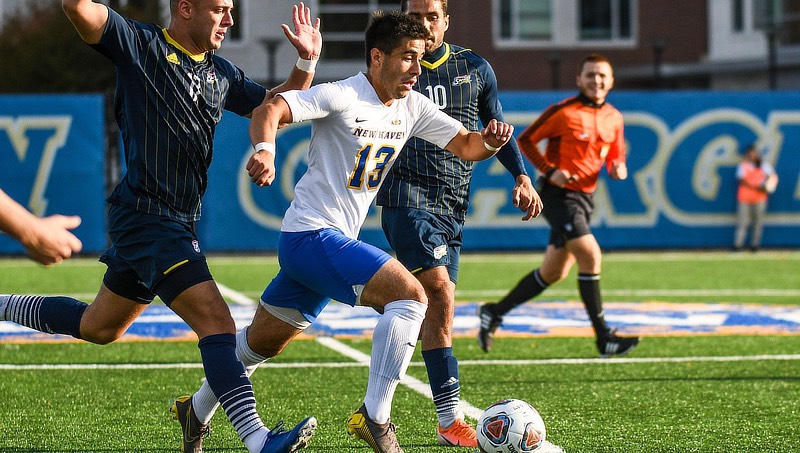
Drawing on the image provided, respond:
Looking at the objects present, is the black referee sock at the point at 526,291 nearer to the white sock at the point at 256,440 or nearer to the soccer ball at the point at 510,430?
the soccer ball at the point at 510,430

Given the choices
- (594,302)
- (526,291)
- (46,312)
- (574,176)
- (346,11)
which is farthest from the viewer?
(346,11)

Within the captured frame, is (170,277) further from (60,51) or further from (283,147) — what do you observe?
(60,51)

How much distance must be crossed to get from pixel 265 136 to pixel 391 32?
92 cm

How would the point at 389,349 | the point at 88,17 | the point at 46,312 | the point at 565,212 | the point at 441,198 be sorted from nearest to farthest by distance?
the point at 88,17, the point at 389,349, the point at 46,312, the point at 441,198, the point at 565,212

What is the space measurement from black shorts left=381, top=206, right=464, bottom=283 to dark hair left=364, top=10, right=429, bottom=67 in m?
1.04

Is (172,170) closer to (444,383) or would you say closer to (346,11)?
(444,383)

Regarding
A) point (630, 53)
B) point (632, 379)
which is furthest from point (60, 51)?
point (632, 379)

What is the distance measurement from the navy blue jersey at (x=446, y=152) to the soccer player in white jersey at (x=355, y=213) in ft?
2.18

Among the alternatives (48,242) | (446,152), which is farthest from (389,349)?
(48,242)

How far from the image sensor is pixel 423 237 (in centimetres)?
622

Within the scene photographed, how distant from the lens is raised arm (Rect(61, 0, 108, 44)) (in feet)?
15.8

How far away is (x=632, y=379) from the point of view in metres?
7.70

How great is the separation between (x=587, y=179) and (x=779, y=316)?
309cm

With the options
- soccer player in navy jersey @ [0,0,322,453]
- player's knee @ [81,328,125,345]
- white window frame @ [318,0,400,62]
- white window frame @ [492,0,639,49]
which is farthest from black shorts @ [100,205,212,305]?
white window frame @ [492,0,639,49]
